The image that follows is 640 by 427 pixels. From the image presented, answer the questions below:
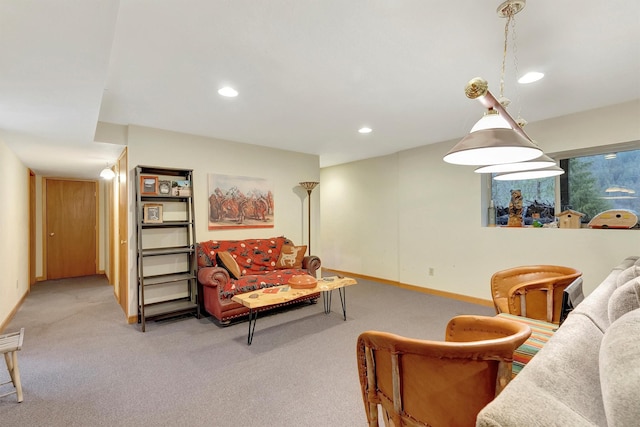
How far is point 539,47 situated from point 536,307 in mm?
1840

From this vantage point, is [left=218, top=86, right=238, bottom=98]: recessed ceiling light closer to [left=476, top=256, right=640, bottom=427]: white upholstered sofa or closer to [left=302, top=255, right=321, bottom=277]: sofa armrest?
[left=302, top=255, right=321, bottom=277]: sofa armrest

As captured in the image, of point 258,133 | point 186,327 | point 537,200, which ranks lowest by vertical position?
point 186,327

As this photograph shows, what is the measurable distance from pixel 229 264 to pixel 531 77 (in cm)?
368

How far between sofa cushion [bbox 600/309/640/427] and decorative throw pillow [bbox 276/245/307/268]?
3.89 meters

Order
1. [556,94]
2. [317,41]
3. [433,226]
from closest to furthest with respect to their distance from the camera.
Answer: [317,41] < [556,94] < [433,226]

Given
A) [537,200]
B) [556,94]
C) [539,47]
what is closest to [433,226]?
[537,200]

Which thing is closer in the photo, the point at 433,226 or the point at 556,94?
the point at 556,94

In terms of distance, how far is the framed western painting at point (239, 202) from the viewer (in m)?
4.31

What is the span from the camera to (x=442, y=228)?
4.82m

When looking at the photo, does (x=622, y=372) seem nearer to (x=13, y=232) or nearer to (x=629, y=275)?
(x=629, y=275)

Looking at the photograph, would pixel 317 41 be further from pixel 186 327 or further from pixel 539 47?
pixel 186 327

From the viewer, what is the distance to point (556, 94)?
296cm

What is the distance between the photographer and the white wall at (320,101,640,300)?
3.38 m

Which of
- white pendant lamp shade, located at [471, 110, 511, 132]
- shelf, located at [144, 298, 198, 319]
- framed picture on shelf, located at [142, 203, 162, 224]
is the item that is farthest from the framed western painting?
white pendant lamp shade, located at [471, 110, 511, 132]
